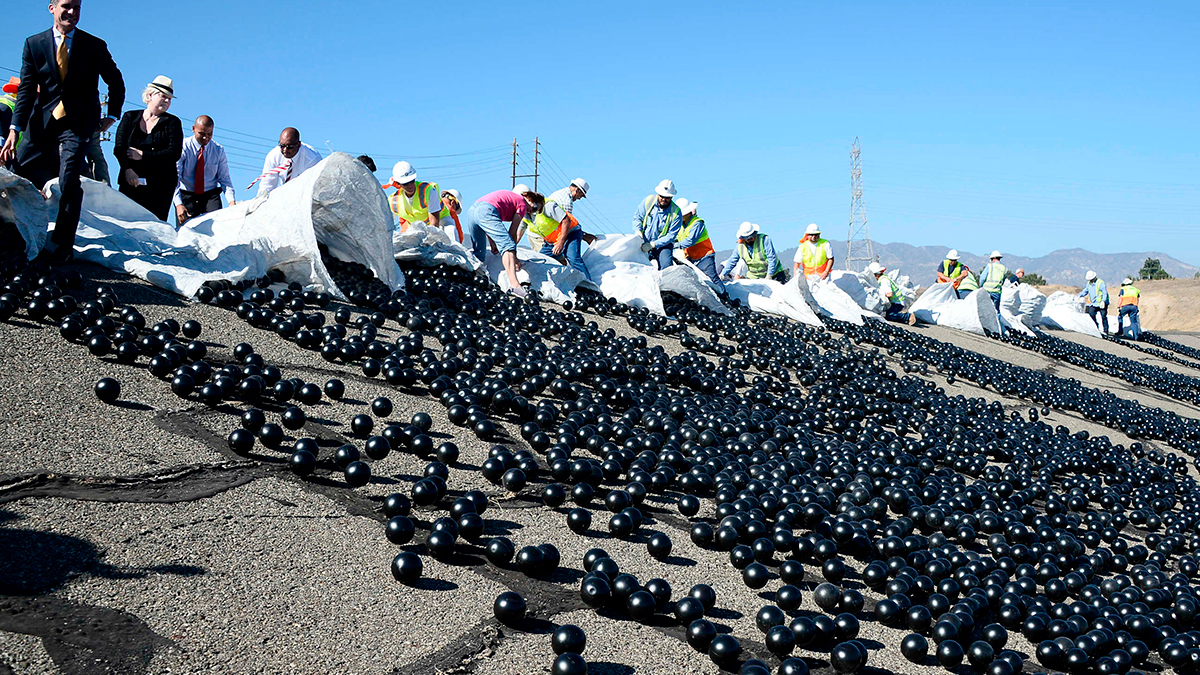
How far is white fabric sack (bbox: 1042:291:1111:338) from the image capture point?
2417 centimetres

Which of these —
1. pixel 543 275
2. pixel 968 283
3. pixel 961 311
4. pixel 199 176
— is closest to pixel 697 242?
pixel 543 275

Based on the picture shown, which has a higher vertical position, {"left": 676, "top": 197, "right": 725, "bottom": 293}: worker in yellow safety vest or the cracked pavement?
{"left": 676, "top": 197, "right": 725, "bottom": 293}: worker in yellow safety vest

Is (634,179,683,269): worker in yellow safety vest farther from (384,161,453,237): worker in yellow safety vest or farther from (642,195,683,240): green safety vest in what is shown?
(384,161,453,237): worker in yellow safety vest

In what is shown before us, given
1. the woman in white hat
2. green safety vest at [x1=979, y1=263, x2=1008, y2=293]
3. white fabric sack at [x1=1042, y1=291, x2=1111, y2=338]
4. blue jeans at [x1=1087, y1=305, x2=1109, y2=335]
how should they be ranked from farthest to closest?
blue jeans at [x1=1087, y1=305, x2=1109, y2=335], white fabric sack at [x1=1042, y1=291, x2=1111, y2=338], green safety vest at [x1=979, y1=263, x2=1008, y2=293], the woman in white hat

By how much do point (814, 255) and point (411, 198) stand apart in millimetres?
9214

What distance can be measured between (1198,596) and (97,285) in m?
7.74

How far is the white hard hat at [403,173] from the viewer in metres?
11.8

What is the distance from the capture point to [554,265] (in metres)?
11.9

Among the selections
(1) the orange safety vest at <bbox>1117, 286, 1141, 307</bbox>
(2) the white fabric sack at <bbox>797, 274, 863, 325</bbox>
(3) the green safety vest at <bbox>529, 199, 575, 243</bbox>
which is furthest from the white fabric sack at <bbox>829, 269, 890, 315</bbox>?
(1) the orange safety vest at <bbox>1117, 286, 1141, 307</bbox>

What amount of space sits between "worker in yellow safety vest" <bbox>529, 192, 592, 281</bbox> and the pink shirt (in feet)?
2.97

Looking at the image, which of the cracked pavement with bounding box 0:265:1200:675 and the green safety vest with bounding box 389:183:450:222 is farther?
the green safety vest with bounding box 389:183:450:222

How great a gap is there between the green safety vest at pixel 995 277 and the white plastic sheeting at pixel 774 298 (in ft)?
32.2

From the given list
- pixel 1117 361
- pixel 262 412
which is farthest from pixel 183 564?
pixel 1117 361

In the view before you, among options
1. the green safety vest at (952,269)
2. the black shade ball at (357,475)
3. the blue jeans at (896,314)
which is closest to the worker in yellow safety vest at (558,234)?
the black shade ball at (357,475)
